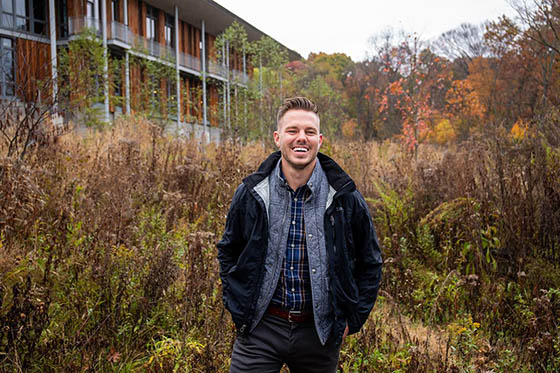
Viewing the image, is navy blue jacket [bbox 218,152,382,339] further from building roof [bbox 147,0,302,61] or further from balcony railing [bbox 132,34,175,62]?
building roof [bbox 147,0,302,61]

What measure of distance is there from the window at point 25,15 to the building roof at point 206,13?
6.85 meters

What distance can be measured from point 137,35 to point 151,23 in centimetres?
347

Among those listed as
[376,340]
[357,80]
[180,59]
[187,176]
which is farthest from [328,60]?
[376,340]

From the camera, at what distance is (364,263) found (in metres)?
2.51

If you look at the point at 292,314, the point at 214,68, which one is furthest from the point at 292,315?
the point at 214,68

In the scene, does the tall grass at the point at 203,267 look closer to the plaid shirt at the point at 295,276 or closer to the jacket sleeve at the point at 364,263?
the plaid shirt at the point at 295,276

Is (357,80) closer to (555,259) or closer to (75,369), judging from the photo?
(555,259)

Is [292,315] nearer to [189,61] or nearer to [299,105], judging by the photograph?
[299,105]

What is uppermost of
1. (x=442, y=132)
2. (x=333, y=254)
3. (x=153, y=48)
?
(x=153, y=48)

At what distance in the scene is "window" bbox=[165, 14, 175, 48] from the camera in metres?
30.6

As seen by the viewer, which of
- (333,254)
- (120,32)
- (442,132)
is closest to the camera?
(333,254)

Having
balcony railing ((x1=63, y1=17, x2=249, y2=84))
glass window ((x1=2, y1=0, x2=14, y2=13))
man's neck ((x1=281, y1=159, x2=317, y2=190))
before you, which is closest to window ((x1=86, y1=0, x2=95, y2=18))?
balcony railing ((x1=63, y1=17, x2=249, y2=84))

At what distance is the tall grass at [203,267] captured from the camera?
11.5 ft

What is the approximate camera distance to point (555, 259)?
18.2 feet
